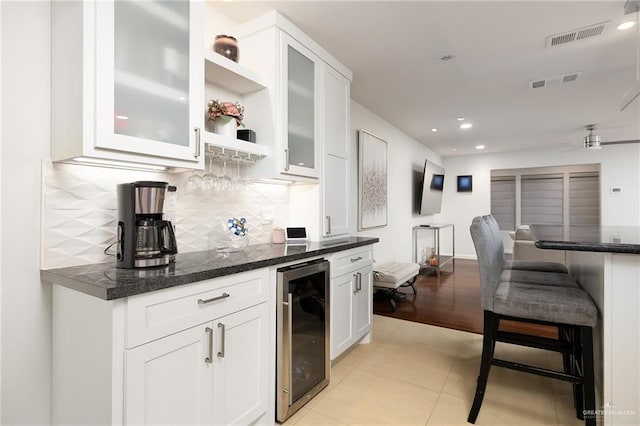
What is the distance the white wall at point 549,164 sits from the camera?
644 centimetres

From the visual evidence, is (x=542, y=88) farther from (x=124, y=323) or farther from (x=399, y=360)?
(x=124, y=323)

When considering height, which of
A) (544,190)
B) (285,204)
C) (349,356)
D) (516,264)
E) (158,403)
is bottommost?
(349,356)

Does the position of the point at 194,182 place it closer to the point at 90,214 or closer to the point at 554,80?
the point at 90,214

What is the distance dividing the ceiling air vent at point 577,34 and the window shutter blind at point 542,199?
18.1 feet

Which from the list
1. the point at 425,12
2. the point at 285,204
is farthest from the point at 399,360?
the point at 425,12

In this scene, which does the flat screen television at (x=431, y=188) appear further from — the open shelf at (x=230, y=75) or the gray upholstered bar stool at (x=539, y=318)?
the open shelf at (x=230, y=75)

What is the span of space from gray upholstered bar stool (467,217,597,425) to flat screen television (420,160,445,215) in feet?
13.4

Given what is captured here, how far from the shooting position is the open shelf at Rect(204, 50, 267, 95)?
72.6 inches

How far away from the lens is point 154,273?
1.32 m

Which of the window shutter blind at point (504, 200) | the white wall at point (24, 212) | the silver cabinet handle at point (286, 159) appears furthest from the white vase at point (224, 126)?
the window shutter blind at point (504, 200)

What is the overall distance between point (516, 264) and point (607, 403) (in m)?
1.27

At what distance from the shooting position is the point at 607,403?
4.95 feet

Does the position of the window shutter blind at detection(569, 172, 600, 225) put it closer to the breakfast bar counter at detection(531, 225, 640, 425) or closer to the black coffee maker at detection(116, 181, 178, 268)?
the breakfast bar counter at detection(531, 225, 640, 425)

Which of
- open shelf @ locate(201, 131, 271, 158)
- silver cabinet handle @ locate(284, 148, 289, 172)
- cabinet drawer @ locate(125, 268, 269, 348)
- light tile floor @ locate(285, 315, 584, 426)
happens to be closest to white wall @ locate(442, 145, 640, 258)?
light tile floor @ locate(285, 315, 584, 426)
